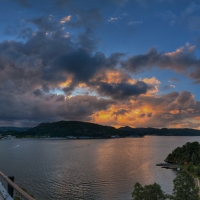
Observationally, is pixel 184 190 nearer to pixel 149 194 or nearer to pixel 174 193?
pixel 174 193

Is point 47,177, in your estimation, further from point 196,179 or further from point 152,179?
point 196,179

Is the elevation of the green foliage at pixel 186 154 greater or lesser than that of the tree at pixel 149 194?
lesser

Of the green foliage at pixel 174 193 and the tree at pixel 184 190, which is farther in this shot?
the tree at pixel 184 190

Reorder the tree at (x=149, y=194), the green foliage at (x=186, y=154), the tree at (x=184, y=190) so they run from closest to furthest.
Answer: the tree at (x=149, y=194)
the tree at (x=184, y=190)
the green foliage at (x=186, y=154)

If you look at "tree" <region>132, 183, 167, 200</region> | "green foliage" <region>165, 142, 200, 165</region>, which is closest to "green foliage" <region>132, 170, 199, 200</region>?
"tree" <region>132, 183, 167, 200</region>

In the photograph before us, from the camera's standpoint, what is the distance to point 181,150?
10119 cm

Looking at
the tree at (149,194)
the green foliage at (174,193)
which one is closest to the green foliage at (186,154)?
the green foliage at (174,193)

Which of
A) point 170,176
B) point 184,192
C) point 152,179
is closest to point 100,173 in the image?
point 152,179

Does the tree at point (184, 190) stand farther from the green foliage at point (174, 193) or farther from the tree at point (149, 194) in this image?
the tree at point (149, 194)

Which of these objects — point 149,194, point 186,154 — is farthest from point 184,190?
point 186,154

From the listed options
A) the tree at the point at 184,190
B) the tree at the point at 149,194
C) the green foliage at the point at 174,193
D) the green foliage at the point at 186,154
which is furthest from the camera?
the green foliage at the point at 186,154

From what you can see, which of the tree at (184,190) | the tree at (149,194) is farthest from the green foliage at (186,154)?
the tree at (149,194)

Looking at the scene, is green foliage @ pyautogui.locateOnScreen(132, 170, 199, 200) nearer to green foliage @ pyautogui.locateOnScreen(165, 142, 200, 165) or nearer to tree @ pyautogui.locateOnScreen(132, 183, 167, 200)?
tree @ pyautogui.locateOnScreen(132, 183, 167, 200)

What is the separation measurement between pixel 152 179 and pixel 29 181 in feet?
110
